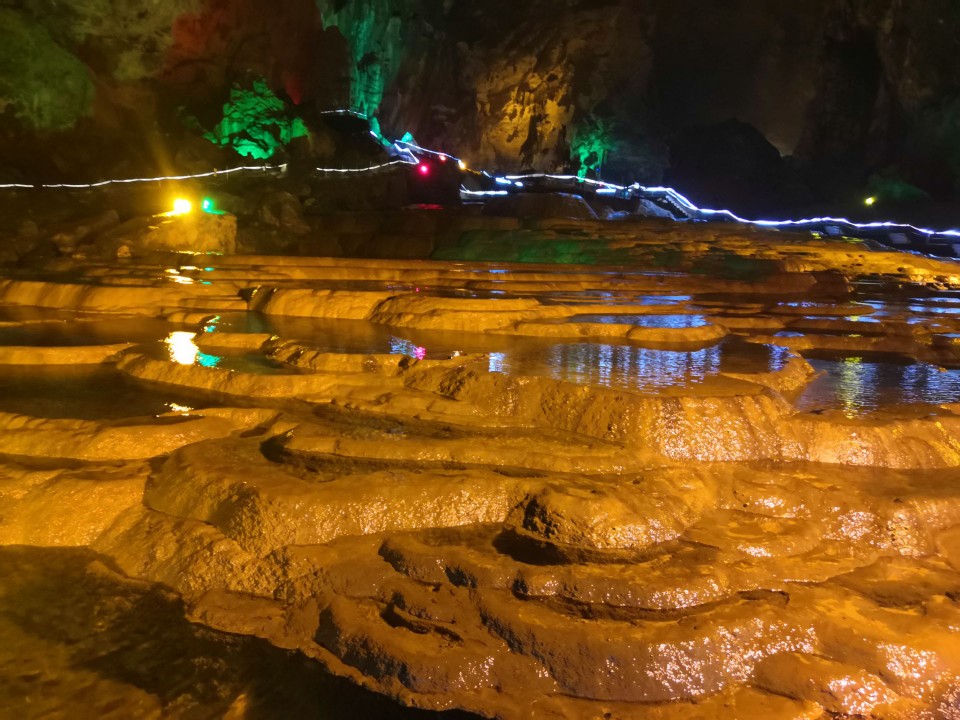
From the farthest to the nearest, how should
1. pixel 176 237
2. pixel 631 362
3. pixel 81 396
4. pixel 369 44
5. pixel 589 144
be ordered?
pixel 589 144
pixel 369 44
pixel 176 237
pixel 631 362
pixel 81 396

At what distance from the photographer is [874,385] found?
16.5 feet

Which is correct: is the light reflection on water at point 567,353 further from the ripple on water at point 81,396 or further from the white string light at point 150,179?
the white string light at point 150,179

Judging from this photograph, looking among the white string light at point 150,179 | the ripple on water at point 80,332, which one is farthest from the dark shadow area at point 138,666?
the white string light at point 150,179

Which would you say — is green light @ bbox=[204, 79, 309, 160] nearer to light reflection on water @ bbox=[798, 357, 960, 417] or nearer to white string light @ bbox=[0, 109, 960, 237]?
white string light @ bbox=[0, 109, 960, 237]

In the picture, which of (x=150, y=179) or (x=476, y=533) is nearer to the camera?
(x=476, y=533)

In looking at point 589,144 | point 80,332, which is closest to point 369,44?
point 589,144

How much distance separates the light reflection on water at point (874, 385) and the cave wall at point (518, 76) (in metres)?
19.3

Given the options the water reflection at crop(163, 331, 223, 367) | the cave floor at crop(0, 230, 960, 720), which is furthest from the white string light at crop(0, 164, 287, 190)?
the cave floor at crop(0, 230, 960, 720)

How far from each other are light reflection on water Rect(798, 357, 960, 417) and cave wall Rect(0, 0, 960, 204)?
19.3 m

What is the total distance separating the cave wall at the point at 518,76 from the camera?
18266 mm

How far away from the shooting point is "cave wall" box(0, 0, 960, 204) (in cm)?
1827

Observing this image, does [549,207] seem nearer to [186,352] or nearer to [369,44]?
[369,44]

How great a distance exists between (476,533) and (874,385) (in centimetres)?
341

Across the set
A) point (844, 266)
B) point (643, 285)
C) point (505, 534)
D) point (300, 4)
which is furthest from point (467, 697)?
point (300, 4)
